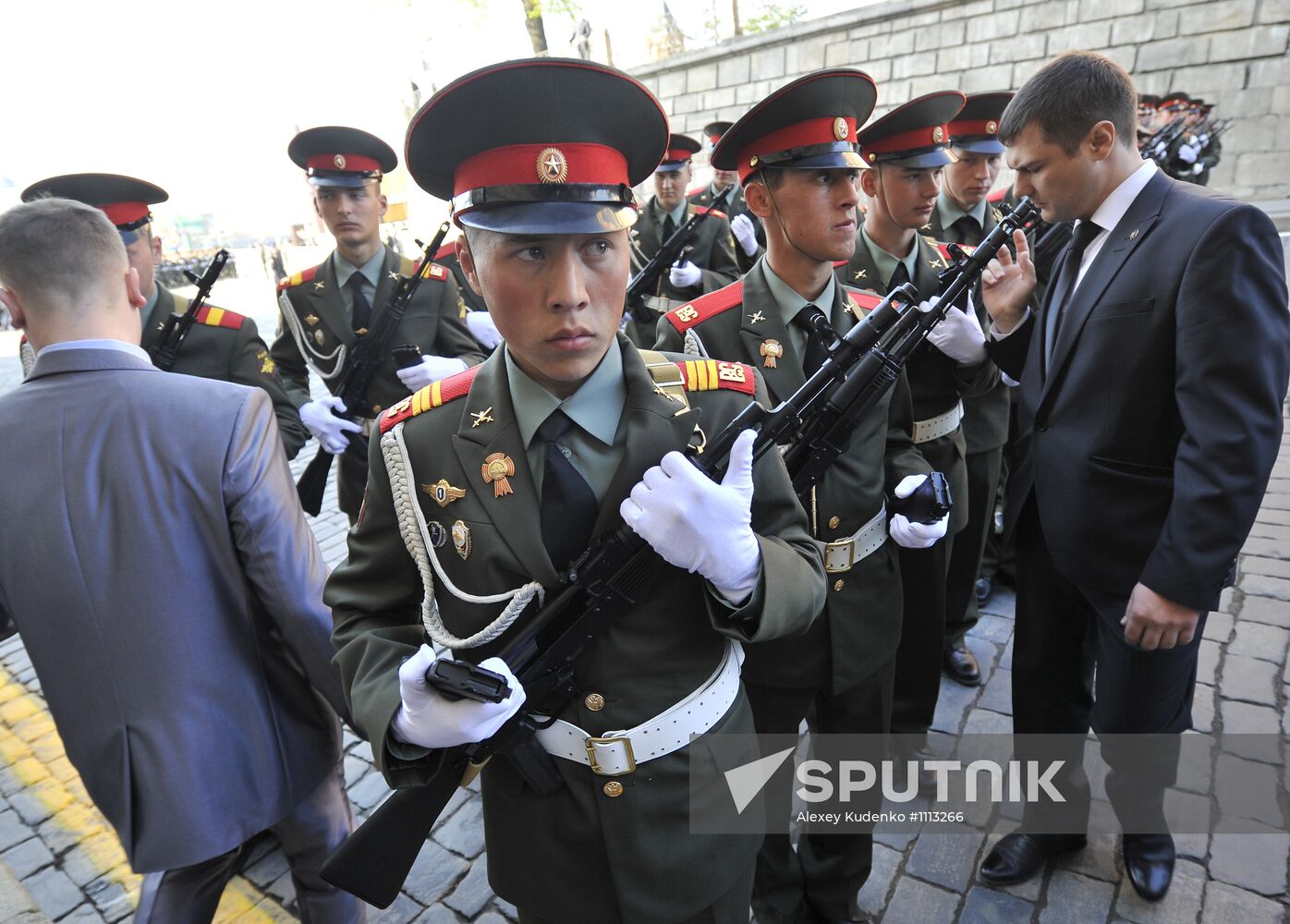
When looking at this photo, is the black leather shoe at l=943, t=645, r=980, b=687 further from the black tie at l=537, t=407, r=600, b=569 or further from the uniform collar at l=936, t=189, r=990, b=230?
the black tie at l=537, t=407, r=600, b=569

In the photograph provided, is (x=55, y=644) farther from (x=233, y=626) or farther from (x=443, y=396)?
(x=443, y=396)

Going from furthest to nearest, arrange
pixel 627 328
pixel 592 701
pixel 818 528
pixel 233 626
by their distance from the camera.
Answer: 1. pixel 627 328
2. pixel 818 528
3. pixel 233 626
4. pixel 592 701

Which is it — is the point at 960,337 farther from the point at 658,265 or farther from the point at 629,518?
the point at 658,265

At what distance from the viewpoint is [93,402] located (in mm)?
1865

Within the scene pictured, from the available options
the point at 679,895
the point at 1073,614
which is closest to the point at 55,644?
the point at 679,895

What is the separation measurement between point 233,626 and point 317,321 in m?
→ 2.76

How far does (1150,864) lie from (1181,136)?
763 cm

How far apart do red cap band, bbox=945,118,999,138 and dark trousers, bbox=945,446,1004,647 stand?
2.14m

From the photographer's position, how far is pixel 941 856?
280cm

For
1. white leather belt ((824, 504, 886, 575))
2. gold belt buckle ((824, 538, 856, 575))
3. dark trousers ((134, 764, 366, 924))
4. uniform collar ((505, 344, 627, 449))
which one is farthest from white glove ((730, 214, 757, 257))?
dark trousers ((134, 764, 366, 924))

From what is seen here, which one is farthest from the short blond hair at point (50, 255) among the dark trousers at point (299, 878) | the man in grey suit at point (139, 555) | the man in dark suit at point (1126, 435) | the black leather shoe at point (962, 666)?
the black leather shoe at point (962, 666)

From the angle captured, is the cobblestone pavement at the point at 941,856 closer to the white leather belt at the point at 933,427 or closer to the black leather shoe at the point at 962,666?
the black leather shoe at the point at 962,666

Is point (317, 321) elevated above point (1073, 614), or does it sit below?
above

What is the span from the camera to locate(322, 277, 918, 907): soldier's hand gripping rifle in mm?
1441
